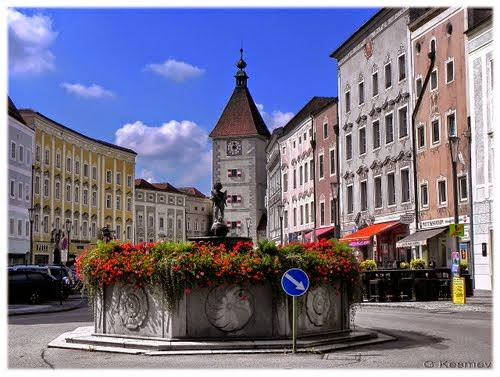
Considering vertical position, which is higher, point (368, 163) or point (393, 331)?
point (368, 163)

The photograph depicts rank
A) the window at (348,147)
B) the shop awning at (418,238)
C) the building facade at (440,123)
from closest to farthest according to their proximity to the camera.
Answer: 1. the building facade at (440,123)
2. the shop awning at (418,238)
3. the window at (348,147)

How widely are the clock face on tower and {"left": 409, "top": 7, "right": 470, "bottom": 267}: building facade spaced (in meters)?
57.6

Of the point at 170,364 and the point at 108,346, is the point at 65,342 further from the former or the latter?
the point at 170,364

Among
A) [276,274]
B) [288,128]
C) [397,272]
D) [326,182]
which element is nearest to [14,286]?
[397,272]

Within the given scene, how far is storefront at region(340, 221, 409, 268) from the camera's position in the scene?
4266cm

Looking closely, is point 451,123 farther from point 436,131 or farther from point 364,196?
point 364,196

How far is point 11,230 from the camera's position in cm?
6106

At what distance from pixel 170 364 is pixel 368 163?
36.3m

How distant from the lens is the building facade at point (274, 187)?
7400 centimetres

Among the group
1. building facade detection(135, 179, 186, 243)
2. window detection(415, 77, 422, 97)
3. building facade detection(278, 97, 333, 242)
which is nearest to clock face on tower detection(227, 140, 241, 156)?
building facade detection(135, 179, 186, 243)

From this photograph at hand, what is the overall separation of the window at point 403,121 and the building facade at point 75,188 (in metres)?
30.2

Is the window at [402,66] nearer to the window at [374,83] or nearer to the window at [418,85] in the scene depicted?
the window at [418,85]

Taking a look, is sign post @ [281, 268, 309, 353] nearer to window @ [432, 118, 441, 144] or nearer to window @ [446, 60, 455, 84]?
window @ [446, 60, 455, 84]

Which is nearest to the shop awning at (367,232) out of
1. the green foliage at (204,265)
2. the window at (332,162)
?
the window at (332,162)
